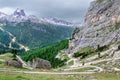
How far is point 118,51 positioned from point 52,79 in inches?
3829

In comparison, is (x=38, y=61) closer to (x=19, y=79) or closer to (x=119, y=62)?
(x=119, y=62)

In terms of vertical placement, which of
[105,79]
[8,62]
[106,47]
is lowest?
[105,79]

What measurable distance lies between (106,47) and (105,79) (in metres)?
122

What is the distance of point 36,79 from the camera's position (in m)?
67.5

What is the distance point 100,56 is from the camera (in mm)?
177500

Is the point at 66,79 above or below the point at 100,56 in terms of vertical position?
below

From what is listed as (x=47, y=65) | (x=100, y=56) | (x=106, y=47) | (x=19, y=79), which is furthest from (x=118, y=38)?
(x=19, y=79)

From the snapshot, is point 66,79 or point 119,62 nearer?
point 66,79

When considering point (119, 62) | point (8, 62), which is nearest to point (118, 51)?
point (119, 62)

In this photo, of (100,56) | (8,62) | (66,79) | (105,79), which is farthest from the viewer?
(100,56)

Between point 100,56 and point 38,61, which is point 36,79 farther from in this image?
point 100,56

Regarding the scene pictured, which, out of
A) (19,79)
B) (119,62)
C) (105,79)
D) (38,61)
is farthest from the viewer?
(119,62)

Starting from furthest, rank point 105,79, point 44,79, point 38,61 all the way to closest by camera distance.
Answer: point 38,61, point 105,79, point 44,79

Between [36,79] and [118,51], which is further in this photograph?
[118,51]
